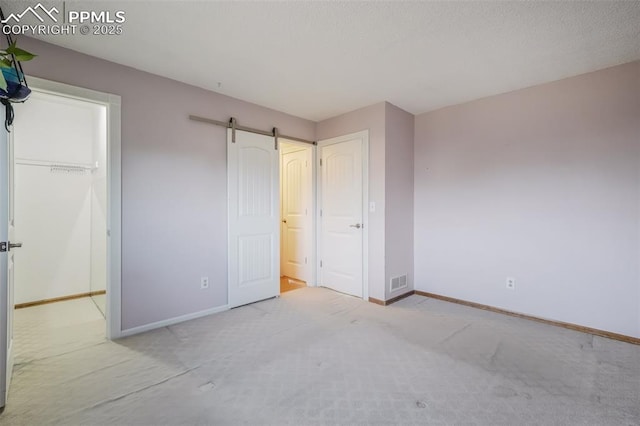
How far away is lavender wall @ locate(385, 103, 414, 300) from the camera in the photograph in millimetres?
3525

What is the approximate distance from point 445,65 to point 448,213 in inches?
69.7

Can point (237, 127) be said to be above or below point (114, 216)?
above

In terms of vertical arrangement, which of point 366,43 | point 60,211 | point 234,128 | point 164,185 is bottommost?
point 60,211

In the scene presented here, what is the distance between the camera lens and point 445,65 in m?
2.61

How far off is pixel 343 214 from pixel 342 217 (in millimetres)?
45

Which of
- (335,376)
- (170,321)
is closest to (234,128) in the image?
(170,321)

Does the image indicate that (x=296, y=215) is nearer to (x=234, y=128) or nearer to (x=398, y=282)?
(x=234, y=128)

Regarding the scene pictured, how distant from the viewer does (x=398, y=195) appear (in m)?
3.70

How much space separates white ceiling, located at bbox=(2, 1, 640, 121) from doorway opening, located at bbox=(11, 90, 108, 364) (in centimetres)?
136

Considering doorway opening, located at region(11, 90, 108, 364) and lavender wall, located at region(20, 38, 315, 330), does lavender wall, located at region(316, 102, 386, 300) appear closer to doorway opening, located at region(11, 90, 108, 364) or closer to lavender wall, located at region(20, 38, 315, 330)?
lavender wall, located at region(20, 38, 315, 330)

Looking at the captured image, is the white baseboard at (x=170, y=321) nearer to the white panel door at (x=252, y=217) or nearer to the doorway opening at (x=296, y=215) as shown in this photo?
the white panel door at (x=252, y=217)

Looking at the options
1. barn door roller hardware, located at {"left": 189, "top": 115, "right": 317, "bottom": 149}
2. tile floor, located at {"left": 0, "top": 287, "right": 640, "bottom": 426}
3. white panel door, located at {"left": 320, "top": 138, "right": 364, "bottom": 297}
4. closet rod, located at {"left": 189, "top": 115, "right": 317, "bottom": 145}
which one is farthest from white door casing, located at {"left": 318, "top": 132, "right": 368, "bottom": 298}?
tile floor, located at {"left": 0, "top": 287, "right": 640, "bottom": 426}

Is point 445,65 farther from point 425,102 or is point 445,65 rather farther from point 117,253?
point 117,253

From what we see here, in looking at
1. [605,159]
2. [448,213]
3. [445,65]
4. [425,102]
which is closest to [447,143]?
[425,102]
